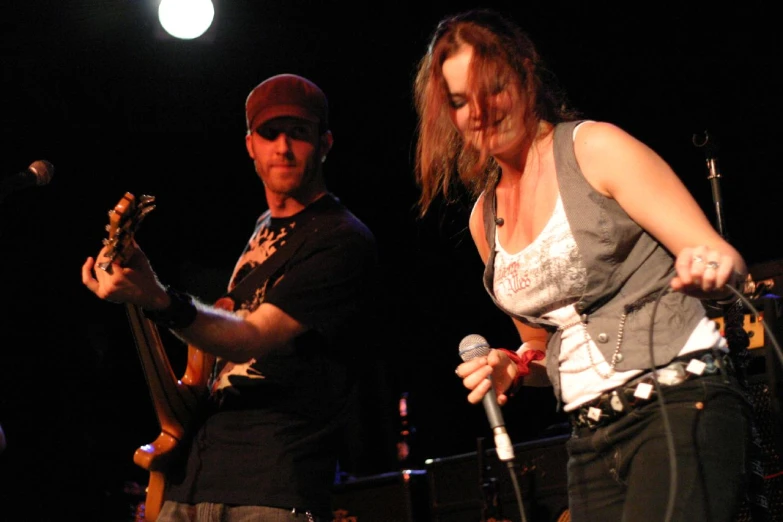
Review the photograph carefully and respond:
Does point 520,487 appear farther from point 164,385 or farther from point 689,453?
point 689,453

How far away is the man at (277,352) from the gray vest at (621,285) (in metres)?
1.17

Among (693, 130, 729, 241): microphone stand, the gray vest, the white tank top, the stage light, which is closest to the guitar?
the white tank top

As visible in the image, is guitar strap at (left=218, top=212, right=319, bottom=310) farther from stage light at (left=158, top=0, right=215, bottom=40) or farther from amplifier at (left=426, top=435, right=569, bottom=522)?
stage light at (left=158, top=0, right=215, bottom=40)

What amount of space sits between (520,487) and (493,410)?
7.54 ft

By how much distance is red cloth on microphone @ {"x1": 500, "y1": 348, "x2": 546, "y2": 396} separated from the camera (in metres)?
1.99

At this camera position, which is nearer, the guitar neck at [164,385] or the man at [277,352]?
the man at [277,352]

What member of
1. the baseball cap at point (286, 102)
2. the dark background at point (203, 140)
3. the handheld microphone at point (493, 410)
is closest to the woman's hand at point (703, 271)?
the handheld microphone at point (493, 410)

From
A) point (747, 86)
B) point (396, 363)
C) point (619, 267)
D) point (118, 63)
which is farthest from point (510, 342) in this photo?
point (619, 267)

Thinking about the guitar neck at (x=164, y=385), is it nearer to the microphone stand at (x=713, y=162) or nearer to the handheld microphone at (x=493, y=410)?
the handheld microphone at (x=493, y=410)

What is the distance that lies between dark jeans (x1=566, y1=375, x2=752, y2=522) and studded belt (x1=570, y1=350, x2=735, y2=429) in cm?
1

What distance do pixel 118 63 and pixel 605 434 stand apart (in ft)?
15.1

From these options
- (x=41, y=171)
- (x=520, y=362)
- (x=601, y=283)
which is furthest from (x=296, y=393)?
(x=601, y=283)

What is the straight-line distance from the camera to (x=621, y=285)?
1756mm

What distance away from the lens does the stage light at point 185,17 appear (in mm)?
5105
